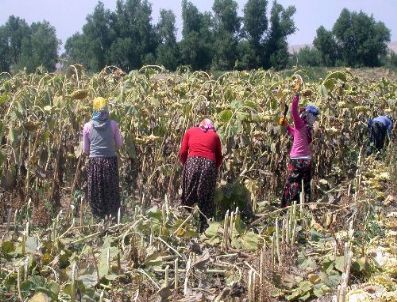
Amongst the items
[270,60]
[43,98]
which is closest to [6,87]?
[43,98]

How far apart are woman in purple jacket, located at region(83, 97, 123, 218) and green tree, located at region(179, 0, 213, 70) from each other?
1453 inches

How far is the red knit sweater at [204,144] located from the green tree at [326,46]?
4426cm

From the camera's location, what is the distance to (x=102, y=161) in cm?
548

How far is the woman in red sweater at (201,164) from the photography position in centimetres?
529

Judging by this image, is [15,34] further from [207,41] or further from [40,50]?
[207,41]

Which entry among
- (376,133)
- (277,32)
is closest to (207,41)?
(277,32)

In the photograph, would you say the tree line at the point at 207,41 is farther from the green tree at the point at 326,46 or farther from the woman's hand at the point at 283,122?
the woman's hand at the point at 283,122

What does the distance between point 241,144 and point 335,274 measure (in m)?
2.04

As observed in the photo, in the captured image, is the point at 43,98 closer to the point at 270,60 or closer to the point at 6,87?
the point at 6,87

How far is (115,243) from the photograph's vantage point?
4160mm

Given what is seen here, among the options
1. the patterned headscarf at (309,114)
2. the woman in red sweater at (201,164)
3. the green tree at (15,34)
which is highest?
the green tree at (15,34)

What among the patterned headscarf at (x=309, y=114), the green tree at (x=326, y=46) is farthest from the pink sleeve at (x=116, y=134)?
the green tree at (x=326, y=46)

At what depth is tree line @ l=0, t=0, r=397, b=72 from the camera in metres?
42.3

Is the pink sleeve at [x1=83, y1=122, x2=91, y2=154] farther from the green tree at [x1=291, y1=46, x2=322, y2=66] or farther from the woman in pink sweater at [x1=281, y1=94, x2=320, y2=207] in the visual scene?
the green tree at [x1=291, y1=46, x2=322, y2=66]
